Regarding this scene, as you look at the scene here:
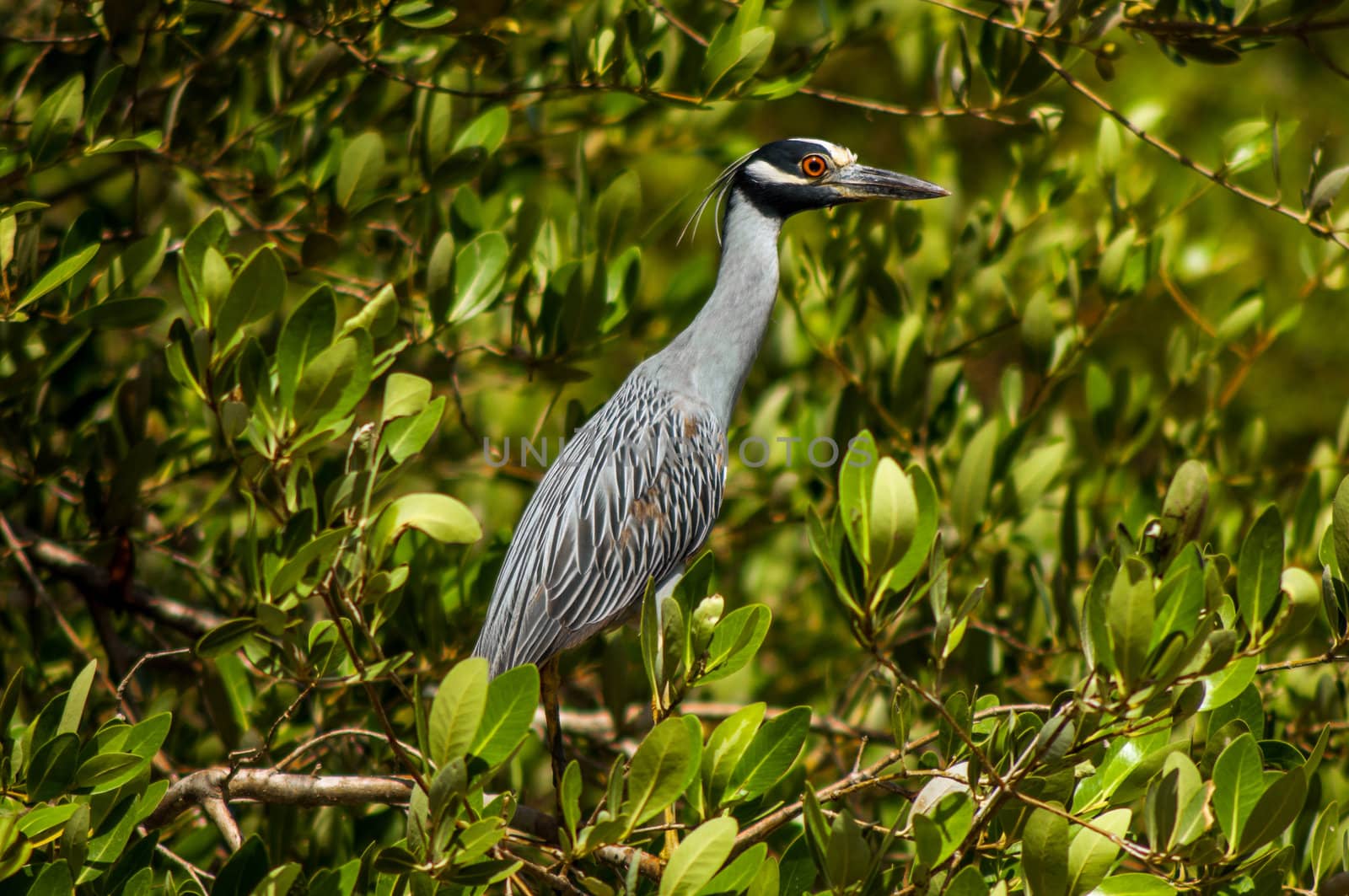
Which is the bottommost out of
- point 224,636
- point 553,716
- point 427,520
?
point 553,716

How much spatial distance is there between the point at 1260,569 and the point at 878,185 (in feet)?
5.53

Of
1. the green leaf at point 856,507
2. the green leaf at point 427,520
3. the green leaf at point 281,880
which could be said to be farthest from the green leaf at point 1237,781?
the green leaf at point 281,880

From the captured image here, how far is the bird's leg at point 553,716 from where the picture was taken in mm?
2549

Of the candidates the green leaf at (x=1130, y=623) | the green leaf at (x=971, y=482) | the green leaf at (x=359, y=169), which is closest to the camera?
the green leaf at (x=1130, y=623)

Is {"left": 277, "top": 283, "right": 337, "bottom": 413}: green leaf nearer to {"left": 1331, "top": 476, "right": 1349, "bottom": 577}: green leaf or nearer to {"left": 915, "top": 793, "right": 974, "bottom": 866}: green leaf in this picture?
{"left": 915, "top": 793, "right": 974, "bottom": 866}: green leaf

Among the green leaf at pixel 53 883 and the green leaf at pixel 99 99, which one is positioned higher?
the green leaf at pixel 99 99

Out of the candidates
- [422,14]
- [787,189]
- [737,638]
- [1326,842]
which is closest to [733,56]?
[422,14]

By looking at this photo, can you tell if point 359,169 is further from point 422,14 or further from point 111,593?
point 111,593

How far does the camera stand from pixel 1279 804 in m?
1.40

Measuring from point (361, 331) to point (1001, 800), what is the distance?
1091 millimetres

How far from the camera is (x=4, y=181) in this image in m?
2.19

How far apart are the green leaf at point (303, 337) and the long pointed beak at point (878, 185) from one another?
1.71 m

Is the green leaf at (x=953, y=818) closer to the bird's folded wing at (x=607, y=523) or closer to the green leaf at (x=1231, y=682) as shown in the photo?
the green leaf at (x=1231, y=682)

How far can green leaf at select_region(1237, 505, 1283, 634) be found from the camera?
1.54 metres
